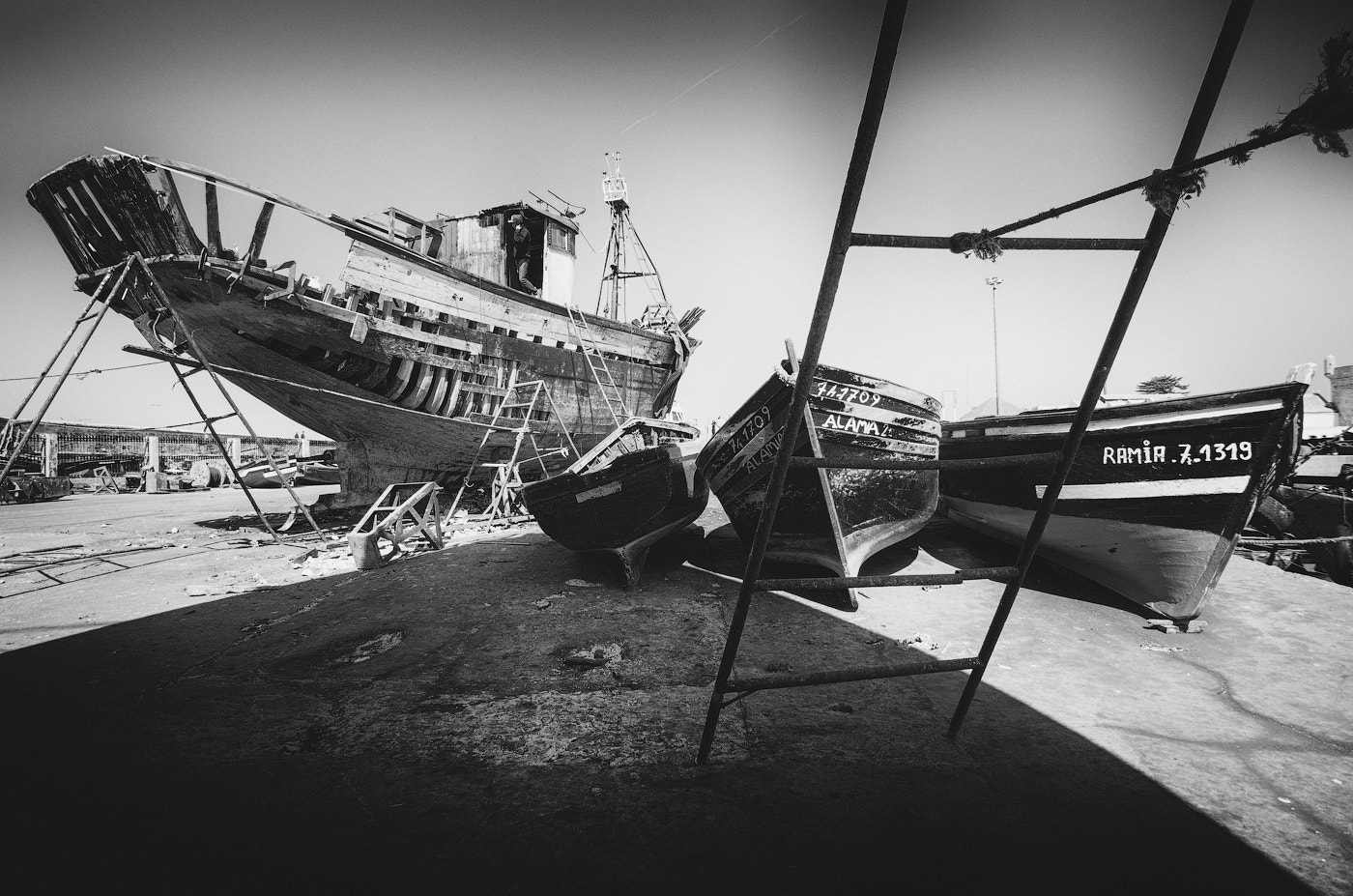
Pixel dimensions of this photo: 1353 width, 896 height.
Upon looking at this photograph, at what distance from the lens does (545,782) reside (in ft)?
6.45

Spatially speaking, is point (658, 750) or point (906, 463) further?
point (658, 750)

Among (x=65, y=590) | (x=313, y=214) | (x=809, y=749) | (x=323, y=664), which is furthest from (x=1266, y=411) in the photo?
(x=65, y=590)

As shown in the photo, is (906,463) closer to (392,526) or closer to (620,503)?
(620,503)

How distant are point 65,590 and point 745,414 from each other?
7.11 metres

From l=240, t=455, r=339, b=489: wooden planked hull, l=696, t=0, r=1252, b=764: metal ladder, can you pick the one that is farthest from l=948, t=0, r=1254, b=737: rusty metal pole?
l=240, t=455, r=339, b=489: wooden planked hull

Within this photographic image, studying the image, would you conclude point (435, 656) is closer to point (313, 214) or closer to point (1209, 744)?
point (1209, 744)

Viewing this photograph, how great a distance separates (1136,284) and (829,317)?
1.13 metres

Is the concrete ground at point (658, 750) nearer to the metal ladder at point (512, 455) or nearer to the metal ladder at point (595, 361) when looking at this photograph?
the metal ladder at point (512, 455)

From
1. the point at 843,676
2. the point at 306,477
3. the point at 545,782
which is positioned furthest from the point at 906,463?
the point at 306,477

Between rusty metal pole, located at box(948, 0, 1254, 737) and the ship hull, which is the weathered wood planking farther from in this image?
rusty metal pole, located at box(948, 0, 1254, 737)

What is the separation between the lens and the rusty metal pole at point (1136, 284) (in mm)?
1563

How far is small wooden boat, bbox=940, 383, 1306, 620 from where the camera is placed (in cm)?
379

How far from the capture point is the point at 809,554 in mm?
4824

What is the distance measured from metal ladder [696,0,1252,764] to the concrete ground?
477 millimetres
